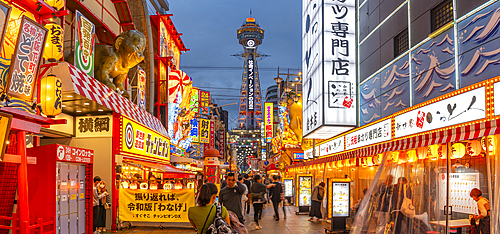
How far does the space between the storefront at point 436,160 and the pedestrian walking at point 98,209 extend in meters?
7.24

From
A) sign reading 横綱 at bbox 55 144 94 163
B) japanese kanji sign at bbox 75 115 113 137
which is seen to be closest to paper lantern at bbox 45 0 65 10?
sign reading 横綱 at bbox 55 144 94 163

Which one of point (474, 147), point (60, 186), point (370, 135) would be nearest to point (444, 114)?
point (474, 147)

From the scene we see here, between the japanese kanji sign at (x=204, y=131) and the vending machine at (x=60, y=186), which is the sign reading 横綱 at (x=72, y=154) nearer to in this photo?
the vending machine at (x=60, y=186)

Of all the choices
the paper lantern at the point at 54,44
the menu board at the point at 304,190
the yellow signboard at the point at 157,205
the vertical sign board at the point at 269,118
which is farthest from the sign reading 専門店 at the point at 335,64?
the vertical sign board at the point at 269,118

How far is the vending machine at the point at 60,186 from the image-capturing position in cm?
885

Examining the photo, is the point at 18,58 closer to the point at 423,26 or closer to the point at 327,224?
the point at 423,26

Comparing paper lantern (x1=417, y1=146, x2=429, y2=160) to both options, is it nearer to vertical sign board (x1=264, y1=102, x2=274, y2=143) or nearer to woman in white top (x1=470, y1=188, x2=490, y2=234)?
woman in white top (x1=470, y1=188, x2=490, y2=234)

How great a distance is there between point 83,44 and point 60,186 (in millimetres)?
6061

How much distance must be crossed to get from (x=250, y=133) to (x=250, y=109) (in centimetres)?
3926

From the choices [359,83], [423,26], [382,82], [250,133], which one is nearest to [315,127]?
[359,83]

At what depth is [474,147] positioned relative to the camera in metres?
9.59

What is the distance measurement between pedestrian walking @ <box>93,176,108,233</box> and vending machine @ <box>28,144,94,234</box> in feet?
6.11

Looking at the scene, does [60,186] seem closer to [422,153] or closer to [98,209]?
[98,209]

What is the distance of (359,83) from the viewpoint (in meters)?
17.8
